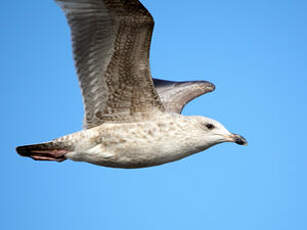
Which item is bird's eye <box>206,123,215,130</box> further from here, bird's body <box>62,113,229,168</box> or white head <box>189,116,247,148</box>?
bird's body <box>62,113,229,168</box>

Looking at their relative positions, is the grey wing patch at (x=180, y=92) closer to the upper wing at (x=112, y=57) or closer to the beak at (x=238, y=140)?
the upper wing at (x=112, y=57)

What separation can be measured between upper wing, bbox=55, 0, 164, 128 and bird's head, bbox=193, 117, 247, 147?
0.62 metres

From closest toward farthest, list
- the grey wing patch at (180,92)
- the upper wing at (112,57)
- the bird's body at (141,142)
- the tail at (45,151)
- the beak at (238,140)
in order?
the upper wing at (112,57) < the bird's body at (141,142) < the beak at (238,140) < the tail at (45,151) < the grey wing patch at (180,92)

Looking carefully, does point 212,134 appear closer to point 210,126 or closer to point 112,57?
point 210,126

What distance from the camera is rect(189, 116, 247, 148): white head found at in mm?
7250

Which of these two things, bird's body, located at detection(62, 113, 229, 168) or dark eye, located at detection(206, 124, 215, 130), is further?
dark eye, located at detection(206, 124, 215, 130)

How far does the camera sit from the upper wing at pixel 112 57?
22.4 ft

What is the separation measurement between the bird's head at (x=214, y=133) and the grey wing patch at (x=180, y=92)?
1.86 metres

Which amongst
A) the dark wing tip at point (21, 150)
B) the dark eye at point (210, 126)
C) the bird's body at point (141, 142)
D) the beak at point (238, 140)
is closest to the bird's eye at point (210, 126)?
the dark eye at point (210, 126)

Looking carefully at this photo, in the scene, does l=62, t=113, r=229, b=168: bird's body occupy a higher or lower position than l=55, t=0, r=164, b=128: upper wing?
lower

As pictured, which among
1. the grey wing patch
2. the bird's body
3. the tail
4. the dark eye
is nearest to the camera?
the bird's body

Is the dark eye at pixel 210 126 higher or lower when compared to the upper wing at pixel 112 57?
lower

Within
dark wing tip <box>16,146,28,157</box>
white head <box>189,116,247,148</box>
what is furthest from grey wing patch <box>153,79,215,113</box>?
dark wing tip <box>16,146,28,157</box>

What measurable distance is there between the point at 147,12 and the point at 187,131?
1679mm
